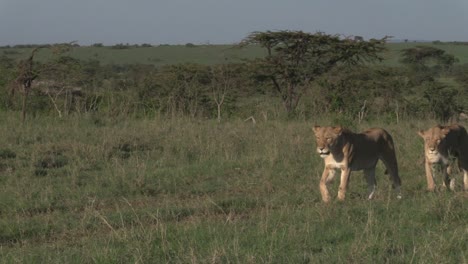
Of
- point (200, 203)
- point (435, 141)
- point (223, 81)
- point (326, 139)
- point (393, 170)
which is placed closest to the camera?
point (326, 139)

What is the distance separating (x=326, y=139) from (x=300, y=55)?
15832 millimetres

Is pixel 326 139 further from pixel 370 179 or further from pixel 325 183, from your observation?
pixel 370 179

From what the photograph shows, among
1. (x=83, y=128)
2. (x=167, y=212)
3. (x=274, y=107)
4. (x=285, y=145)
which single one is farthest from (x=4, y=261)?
(x=274, y=107)

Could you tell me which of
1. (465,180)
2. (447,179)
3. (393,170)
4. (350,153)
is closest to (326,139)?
(350,153)

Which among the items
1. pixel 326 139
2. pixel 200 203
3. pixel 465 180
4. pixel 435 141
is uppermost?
pixel 326 139

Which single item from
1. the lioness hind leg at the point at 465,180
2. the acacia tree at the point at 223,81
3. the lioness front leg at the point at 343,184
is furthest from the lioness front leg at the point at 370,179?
the acacia tree at the point at 223,81

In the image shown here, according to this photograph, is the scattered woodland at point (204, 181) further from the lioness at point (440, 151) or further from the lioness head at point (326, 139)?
the lioness head at point (326, 139)

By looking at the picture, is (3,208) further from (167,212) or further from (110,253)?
(110,253)

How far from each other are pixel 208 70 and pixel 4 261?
19.8 meters

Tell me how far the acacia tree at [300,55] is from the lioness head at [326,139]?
14.4 m

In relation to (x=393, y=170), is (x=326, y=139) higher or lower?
higher

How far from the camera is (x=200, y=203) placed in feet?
24.5

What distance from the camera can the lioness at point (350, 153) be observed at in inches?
286

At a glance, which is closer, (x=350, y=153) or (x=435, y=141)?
(x=350, y=153)
